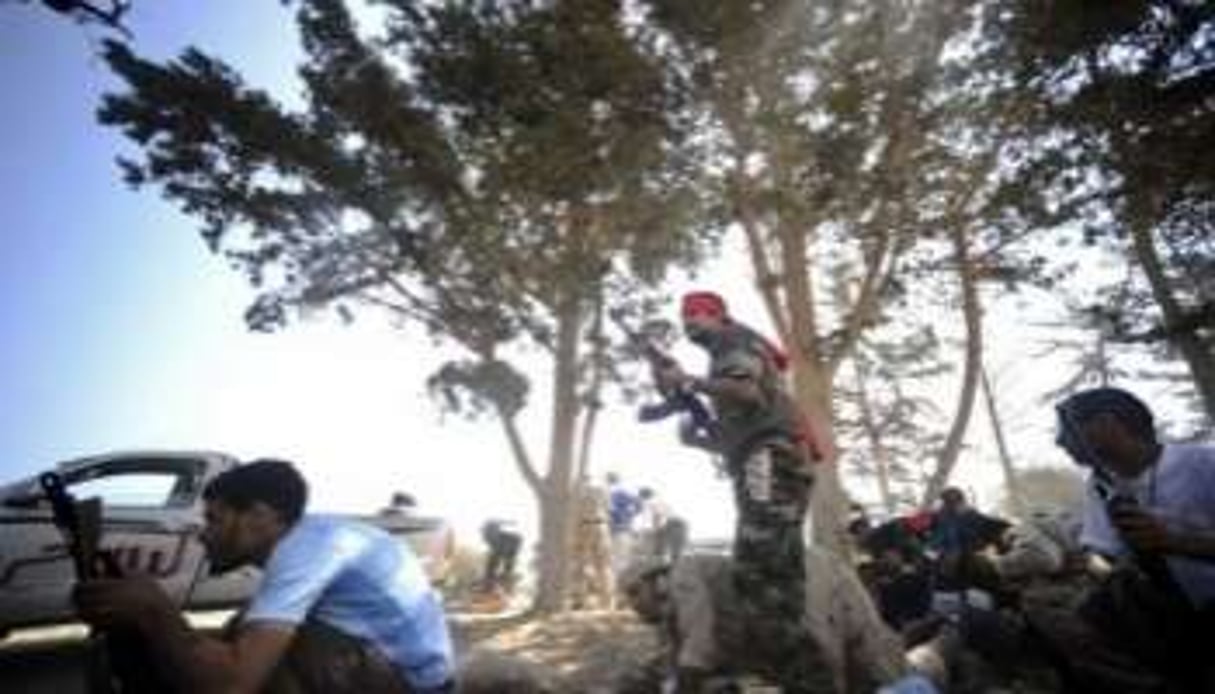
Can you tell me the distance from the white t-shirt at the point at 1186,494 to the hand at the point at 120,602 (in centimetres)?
299

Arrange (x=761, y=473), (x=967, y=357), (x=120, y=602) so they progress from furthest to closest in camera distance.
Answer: (x=967, y=357), (x=761, y=473), (x=120, y=602)

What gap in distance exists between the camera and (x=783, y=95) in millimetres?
12242

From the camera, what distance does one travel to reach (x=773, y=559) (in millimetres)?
5316

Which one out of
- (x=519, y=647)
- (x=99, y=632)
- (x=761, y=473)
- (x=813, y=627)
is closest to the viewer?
(x=99, y=632)

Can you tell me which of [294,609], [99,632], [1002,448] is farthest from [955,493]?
[1002,448]

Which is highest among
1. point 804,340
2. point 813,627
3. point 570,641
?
point 804,340

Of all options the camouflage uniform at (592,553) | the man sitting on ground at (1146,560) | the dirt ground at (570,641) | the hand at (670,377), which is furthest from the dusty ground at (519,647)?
the man sitting on ground at (1146,560)

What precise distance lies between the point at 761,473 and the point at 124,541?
19.4 feet

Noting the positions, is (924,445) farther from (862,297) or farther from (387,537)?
(387,537)

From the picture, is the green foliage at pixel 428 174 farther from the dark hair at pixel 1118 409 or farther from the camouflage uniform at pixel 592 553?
the dark hair at pixel 1118 409

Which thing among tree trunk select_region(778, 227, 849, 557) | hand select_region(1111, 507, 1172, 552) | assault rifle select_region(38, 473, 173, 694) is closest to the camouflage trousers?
hand select_region(1111, 507, 1172, 552)

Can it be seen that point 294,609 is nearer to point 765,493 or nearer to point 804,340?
point 765,493

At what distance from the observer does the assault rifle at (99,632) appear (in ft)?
9.75

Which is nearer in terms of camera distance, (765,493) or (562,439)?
(765,493)
